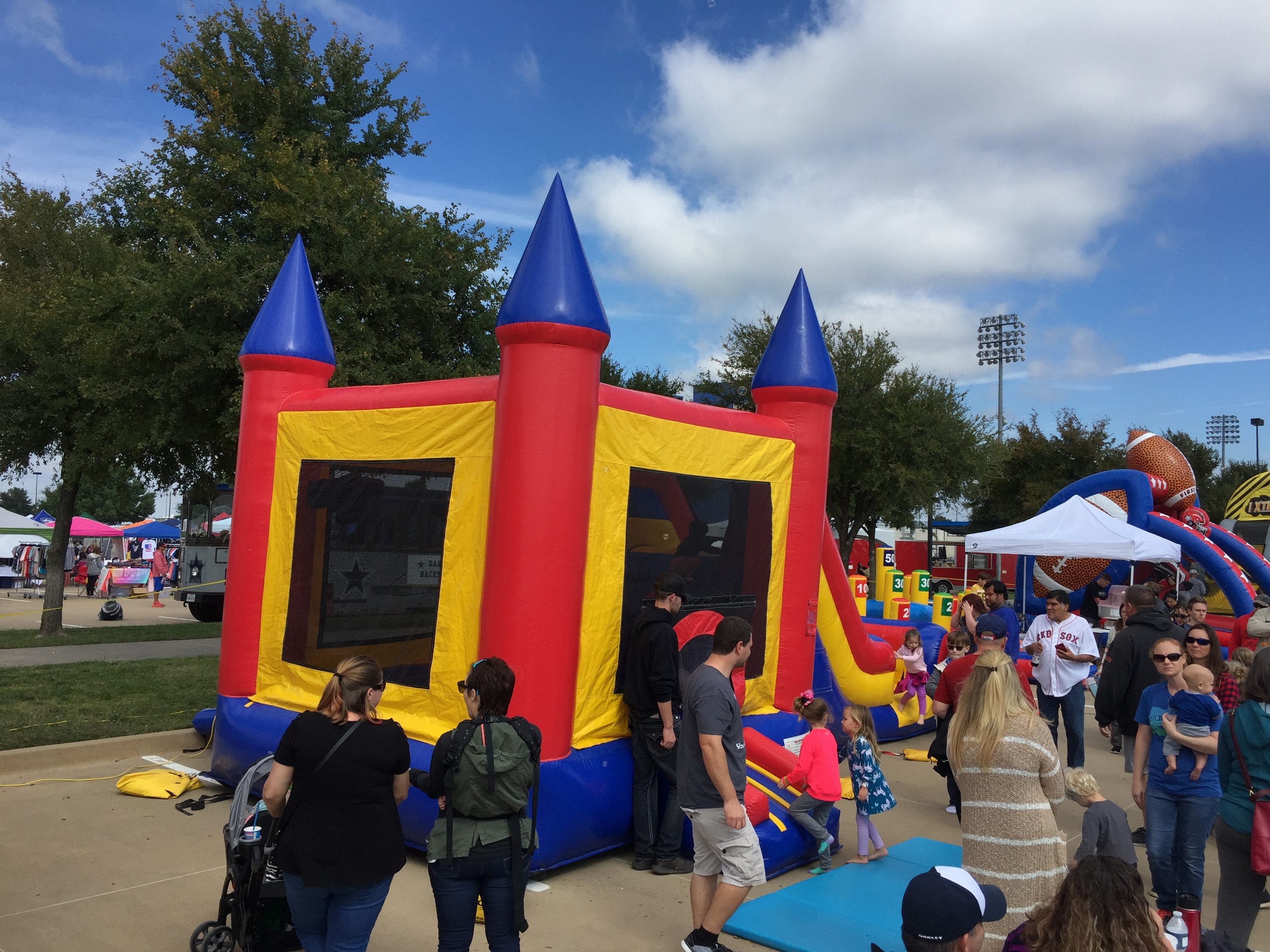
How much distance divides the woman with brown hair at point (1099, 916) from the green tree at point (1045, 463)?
36.1 meters

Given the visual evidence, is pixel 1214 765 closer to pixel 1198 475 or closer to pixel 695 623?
pixel 695 623

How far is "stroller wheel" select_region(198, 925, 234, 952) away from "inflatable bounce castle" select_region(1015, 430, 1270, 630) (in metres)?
15.2

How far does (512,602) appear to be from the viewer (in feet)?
16.9

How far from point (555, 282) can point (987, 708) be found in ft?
10.4

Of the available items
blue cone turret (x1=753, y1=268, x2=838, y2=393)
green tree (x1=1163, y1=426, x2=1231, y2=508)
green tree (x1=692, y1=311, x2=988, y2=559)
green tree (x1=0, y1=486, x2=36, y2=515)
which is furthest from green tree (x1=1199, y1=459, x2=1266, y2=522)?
green tree (x1=0, y1=486, x2=36, y2=515)

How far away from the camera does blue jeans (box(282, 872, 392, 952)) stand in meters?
3.14

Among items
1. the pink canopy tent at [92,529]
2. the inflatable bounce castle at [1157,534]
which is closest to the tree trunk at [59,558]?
the inflatable bounce castle at [1157,534]

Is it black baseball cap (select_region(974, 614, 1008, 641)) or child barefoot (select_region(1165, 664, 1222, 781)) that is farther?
black baseball cap (select_region(974, 614, 1008, 641))

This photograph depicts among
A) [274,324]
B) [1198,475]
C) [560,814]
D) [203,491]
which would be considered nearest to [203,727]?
[274,324]

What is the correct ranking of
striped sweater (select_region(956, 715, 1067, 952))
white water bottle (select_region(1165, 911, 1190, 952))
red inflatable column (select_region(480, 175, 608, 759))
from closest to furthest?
striped sweater (select_region(956, 715, 1067, 952)) → white water bottle (select_region(1165, 911, 1190, 952)) → red inflatable column (select_region(480, 175, 608, 759))

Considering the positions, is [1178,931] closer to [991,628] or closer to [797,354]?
[991,628]

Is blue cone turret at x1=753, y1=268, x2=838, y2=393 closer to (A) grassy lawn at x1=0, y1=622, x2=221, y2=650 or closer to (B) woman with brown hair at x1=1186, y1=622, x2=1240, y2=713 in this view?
(B) woman with brown hair at x1=1186, y1=622, x2=1240, y2=713

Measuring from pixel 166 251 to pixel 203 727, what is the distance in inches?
258

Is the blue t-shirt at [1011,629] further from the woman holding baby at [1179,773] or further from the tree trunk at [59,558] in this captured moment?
the tree trunk at [59,558]
